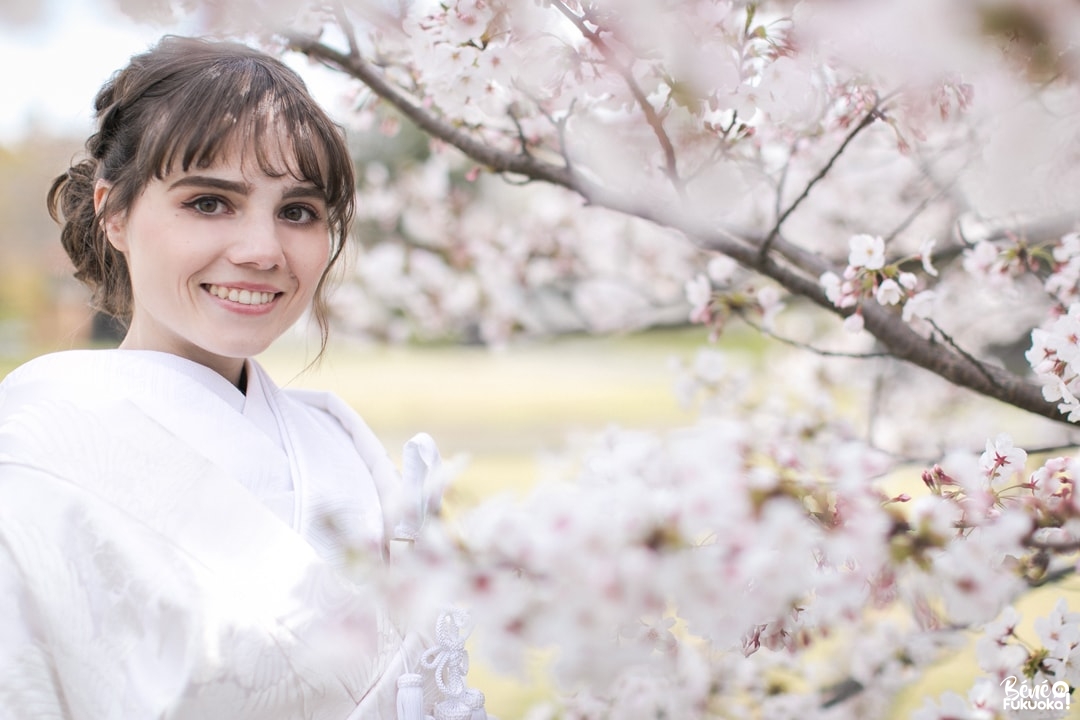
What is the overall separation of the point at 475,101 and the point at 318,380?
33.1 ft

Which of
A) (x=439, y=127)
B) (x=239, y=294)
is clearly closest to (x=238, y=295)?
(x=239, y=294)

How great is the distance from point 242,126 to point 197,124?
6cm

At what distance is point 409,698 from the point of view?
1208mm

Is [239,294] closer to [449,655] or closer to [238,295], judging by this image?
[238,295]

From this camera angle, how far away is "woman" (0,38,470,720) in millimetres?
1075

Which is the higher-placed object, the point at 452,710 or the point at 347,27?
the point at 347,27

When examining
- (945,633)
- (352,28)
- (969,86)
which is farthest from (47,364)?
(945,633)

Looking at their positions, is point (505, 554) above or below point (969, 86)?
below

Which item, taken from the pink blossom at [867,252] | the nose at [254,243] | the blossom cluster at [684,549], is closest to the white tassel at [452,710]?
the blossom cluster at [684,549]

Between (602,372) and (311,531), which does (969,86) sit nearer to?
(311,531)

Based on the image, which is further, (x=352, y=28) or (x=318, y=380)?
(x=318, y=380)

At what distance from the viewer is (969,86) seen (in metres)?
1.35

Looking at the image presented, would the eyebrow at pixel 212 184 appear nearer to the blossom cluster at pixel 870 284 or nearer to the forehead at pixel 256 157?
the forehead at pixel 256 157

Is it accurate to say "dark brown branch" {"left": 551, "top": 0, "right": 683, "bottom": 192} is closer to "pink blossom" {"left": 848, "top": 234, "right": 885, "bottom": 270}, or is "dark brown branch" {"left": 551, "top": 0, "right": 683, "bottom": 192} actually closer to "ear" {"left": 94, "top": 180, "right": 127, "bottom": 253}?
"pink blossom" {"left": 848, "top": 234, "right": 885, "bottom": 270}
